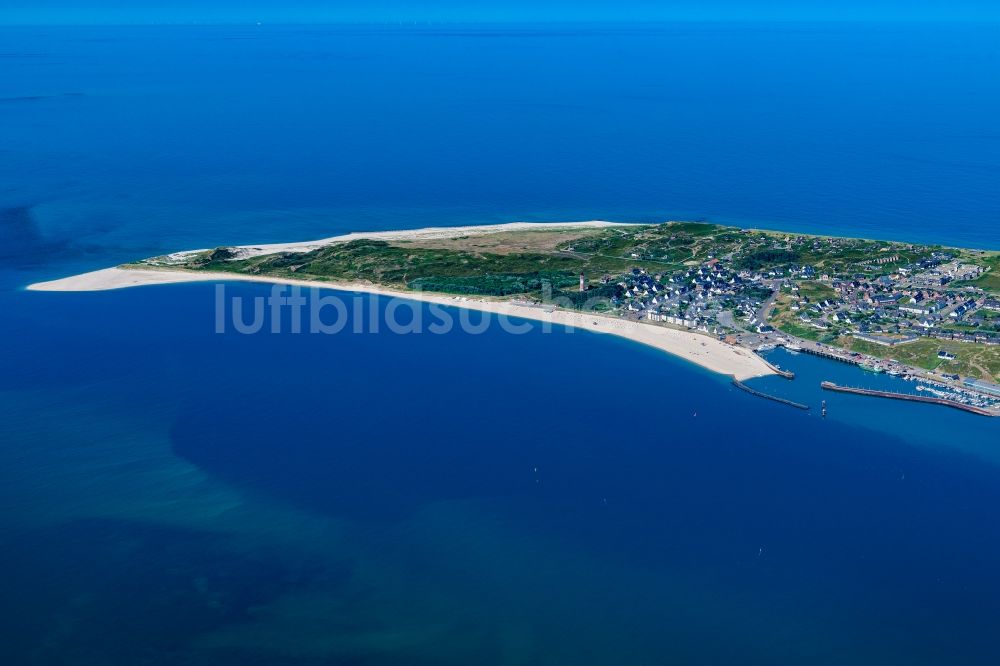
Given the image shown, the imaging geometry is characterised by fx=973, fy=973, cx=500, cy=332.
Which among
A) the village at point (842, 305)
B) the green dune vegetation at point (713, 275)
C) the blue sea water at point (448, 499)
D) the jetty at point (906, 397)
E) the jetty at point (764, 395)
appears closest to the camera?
the blue sea water at point (448, 499)

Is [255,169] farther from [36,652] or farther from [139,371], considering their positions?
[36,652]

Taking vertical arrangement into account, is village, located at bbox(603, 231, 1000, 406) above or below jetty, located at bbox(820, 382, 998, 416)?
above

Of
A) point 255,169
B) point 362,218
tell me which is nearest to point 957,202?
point 362,218

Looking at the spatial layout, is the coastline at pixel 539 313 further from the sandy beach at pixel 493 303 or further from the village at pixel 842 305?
the village at pixel 842 305

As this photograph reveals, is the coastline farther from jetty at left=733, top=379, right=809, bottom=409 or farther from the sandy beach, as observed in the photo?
jetty at left=733, top=379, right=809, bottom=409

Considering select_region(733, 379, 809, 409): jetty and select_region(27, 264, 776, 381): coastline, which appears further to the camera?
select_region(27, 264, 776, 381): coastline

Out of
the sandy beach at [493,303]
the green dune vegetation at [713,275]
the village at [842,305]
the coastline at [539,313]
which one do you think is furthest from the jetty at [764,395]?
the green dune vegetation at [713,275]

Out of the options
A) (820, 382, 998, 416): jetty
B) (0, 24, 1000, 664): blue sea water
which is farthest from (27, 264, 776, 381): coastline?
(820, 382, 998, 416): jetty

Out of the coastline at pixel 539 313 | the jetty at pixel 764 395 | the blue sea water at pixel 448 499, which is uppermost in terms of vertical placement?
the coastline at pixel 539 313

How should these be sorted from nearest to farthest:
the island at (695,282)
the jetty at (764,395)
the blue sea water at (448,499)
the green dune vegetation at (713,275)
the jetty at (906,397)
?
1. the blue sea water at (448,499)
2. the jetty at (906,397)
3. the jetty at (764,395)
4. the island at (695,282)
5. the green dune vegetation at (713,275)
